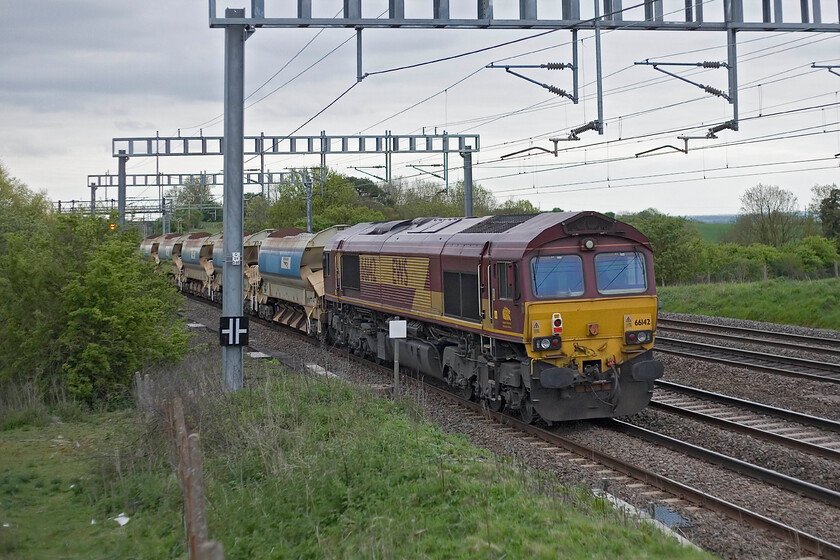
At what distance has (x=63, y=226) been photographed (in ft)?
58.9

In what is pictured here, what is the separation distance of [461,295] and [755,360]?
796 centimetres

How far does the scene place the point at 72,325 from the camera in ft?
53.9

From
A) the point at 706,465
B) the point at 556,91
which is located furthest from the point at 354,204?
the point at 706,465

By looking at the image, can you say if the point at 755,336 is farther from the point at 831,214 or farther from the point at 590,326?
the point at 831,214

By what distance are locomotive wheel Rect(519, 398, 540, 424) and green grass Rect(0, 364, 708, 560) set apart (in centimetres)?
173

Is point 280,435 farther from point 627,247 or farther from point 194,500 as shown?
point 627,247

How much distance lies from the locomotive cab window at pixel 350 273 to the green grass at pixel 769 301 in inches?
536

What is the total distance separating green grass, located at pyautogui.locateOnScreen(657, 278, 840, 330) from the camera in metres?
25.6

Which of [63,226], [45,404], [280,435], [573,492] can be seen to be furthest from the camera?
[63,226]

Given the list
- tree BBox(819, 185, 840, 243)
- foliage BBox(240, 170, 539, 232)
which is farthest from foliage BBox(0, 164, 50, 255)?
tree BBox(819, 185, 840, 243)

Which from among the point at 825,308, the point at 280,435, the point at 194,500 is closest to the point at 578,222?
the point at 280,435

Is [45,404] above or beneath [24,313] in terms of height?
beneath

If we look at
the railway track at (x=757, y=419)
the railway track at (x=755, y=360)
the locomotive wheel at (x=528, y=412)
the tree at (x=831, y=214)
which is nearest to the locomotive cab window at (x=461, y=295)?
the locomotive wheel at (x=528, y=412)

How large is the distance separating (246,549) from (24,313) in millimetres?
11349
